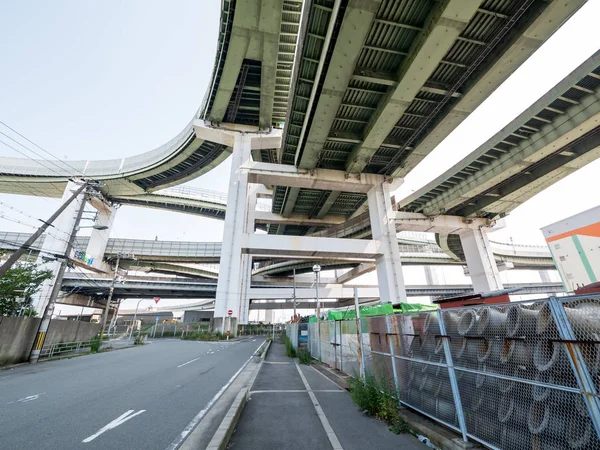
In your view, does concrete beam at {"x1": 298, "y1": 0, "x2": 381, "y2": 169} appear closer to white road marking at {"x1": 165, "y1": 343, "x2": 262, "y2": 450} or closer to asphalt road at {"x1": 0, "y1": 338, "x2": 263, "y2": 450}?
white road marking at {"x1": 165, "y1": 343, "x2": 262, "y2": 450}

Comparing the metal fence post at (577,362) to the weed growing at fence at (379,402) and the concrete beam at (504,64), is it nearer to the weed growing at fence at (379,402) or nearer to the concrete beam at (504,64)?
the weed growing at fence at (379,402)

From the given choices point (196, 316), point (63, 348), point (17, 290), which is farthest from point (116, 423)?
point (196, 316)

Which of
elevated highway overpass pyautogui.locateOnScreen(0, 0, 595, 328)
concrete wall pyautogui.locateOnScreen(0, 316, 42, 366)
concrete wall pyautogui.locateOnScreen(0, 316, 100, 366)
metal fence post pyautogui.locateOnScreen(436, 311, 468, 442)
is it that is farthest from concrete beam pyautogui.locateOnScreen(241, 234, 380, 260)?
metal fence post pyautogui.locateOnScreen(436, 311, 468, 442)

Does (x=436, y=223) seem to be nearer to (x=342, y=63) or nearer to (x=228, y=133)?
(x=342, y=63)

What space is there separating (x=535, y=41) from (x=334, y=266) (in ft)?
164

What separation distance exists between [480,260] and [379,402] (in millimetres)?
25579

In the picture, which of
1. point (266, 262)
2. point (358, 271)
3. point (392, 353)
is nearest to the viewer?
point (392, 353)

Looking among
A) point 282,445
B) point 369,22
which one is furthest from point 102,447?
point 369,22

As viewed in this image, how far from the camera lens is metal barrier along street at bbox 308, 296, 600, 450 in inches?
110

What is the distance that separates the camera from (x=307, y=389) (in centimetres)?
806

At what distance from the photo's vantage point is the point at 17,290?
15.2 meters

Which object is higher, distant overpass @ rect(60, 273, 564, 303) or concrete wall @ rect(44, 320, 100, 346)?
distant overpass @ rect(60, 273, 564, 303)

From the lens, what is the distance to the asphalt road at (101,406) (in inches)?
173

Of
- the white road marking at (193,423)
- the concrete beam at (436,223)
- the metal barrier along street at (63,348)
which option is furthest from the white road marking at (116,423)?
the concrete beam at (436,223)
